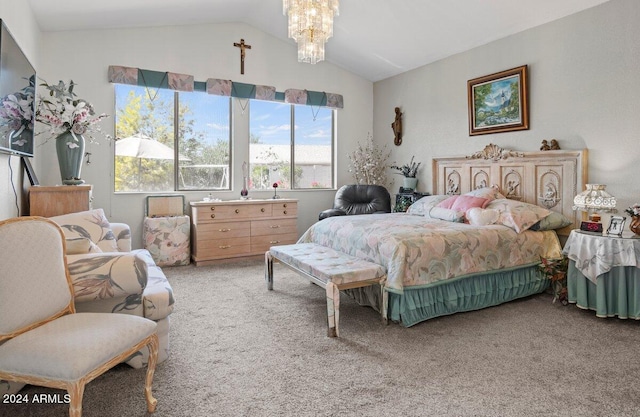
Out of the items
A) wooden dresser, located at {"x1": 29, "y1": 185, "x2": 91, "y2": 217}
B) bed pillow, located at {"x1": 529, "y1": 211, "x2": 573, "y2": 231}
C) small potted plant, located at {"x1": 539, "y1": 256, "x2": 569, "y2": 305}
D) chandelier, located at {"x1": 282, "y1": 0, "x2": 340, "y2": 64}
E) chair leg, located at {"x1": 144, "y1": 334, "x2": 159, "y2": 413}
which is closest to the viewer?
chair leg, located at {"x1": 144, "y1": 334, "x2": 159, "y2": 413}

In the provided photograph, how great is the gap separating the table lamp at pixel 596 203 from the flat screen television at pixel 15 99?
4.40 meters

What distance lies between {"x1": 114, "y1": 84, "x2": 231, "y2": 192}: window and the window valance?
0.17m

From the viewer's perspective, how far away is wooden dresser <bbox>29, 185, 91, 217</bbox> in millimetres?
3094

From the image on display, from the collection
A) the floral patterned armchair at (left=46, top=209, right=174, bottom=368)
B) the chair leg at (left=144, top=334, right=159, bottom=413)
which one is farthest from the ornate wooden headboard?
the chair leg at (left=144, top=334, right=159, bottom=413)

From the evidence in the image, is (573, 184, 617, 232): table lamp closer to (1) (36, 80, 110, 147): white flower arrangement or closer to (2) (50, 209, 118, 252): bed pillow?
(2) (50, 209, 118, 252): bed pillow

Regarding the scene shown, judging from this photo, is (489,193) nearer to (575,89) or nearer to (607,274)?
(575,89)

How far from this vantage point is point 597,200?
3.29 meters

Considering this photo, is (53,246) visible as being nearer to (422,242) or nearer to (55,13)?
(422,242)

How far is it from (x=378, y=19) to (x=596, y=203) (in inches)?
126

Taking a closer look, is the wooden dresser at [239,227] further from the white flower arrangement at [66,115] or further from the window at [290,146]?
the white flower arrangement at [66,115]

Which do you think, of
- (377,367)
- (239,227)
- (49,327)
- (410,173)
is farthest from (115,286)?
(410,173)

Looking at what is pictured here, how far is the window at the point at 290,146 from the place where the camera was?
5930mm

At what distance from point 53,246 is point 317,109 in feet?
16.5

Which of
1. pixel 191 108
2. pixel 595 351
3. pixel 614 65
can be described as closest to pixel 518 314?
pixel 595 351
